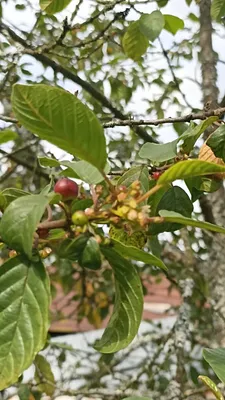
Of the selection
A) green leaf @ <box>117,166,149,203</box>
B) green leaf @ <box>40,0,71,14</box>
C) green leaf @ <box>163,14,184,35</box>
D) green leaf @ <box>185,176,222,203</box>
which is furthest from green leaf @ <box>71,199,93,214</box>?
green leaf @ <box>163,14,184,35</box>

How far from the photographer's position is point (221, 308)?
2193 millimetres

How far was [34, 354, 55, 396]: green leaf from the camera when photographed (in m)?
2.45

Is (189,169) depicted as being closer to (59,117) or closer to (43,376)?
(59,117)

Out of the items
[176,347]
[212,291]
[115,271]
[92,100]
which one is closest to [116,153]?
[92,100]

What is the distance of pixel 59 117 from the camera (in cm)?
70

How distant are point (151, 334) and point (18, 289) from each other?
268cm

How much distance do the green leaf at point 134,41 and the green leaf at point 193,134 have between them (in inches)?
44.8

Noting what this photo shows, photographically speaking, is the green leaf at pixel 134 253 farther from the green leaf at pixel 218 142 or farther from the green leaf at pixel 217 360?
the green leaf at pixel 218 142

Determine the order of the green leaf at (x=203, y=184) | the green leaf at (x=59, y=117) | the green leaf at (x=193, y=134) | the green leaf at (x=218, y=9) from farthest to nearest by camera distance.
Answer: the green leaf at (x=218, y=9) → the green leaf at (x=203, y=184) → the green leaf at (x=193, y=134) → the green leaf at (x=59, y=117)

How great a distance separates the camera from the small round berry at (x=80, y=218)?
0.73 metres

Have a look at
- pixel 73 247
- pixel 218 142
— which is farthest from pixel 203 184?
pixel 73 247

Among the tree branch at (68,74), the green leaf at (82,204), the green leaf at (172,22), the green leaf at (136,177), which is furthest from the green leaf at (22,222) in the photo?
the green leaf at (172,22)

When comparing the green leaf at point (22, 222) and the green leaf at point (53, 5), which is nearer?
the green leaf at point (22, 222)

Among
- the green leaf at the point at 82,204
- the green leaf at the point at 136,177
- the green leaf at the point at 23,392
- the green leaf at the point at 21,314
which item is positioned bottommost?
the green leaf at the point at 23,392
